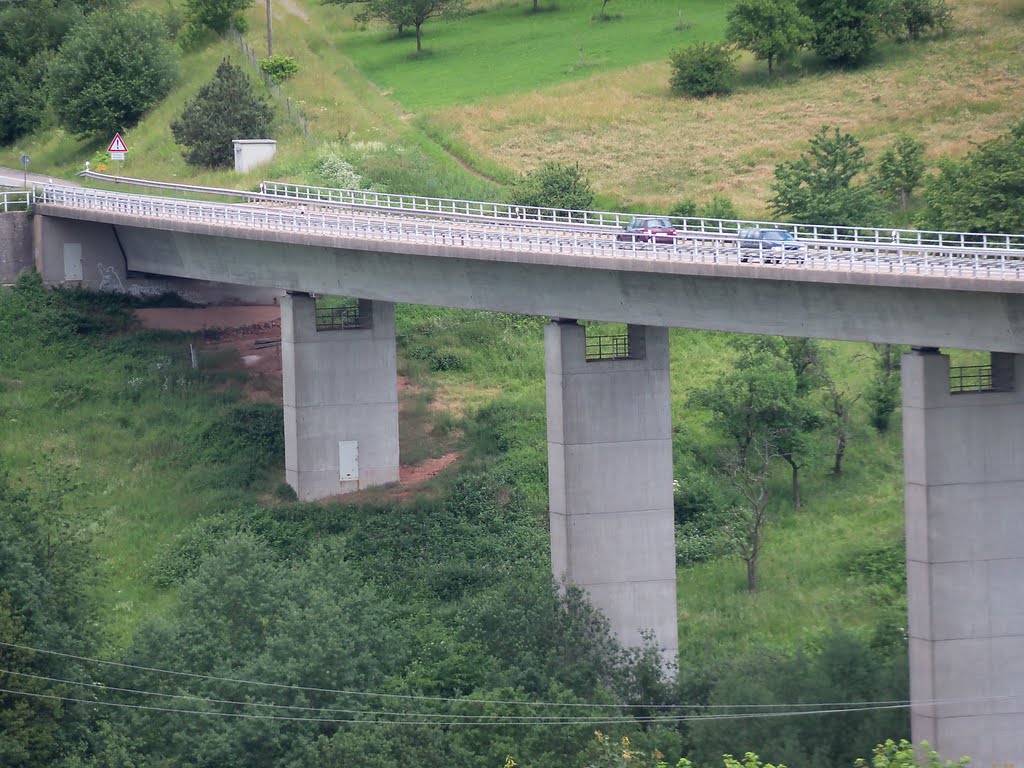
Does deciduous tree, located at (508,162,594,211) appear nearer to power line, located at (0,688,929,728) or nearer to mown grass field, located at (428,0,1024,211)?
mown grass field, located at (428,0,1024,211)

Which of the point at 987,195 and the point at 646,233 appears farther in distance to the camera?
the point at 987,195

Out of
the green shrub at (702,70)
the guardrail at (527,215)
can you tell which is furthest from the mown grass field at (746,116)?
the guardrail at (527,215)

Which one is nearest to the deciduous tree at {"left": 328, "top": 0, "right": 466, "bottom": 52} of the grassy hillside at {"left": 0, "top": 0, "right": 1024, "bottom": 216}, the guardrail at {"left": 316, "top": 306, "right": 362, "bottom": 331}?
the grassy hillside at {"left": 0, "top": 0, "right": 1024, "bottom": 216}

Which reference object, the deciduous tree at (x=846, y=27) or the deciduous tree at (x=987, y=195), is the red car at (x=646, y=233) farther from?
the deciduous tree at (x=846, y=27)

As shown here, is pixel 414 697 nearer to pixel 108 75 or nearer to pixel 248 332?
pixel 248 332

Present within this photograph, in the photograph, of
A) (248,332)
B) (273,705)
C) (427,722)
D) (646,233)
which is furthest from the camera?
(248,332)

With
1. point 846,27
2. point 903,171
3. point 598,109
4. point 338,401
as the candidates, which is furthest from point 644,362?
point 846,27

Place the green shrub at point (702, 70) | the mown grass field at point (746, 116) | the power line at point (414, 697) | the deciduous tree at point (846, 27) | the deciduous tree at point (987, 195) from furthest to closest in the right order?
the green shrub at point (702, 70) < the deciduous tree at point (846, 27) < the mown grass field at point (746, 116) < the deciduous tree at point (987, 195) < the power line at point (414, 697)
